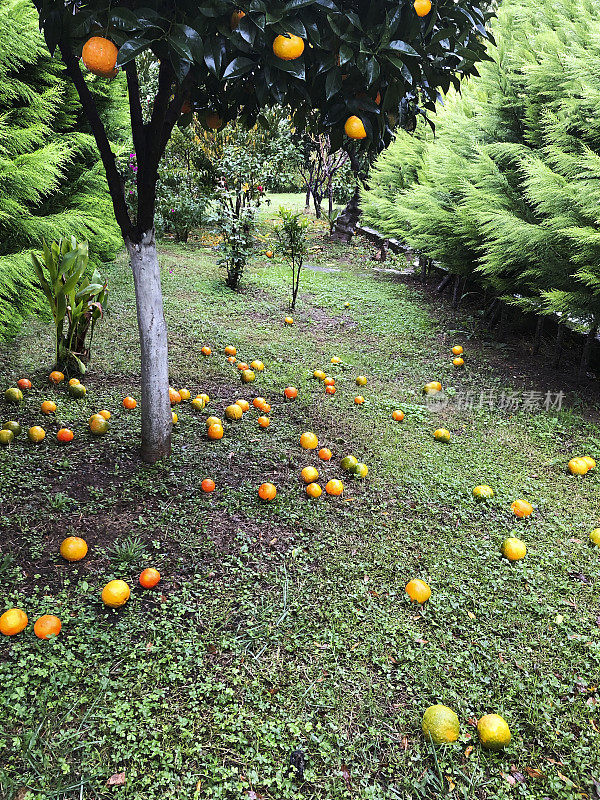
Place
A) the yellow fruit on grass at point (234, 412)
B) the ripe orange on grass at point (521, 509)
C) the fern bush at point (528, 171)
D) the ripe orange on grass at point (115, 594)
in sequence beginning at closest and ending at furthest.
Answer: the ripe orange on grass at point (115, 594) < the ripe orange on grass at point (521, 509) < the yellow fruit on grass at point (234, 412) < the fern bush at point (528, 171)

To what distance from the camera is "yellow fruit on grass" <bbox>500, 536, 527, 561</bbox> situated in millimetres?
2627

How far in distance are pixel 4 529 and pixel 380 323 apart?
4940mm

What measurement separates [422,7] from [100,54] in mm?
1083

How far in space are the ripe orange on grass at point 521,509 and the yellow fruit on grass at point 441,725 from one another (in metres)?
1.46

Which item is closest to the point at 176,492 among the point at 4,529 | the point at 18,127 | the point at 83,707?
the point at 4,529

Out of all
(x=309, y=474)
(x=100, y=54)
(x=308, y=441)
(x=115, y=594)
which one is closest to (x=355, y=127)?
(x=100, y=54)

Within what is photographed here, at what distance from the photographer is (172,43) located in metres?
1.54

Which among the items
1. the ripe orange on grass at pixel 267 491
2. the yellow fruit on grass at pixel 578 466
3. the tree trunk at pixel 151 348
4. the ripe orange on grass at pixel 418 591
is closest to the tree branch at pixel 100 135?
the tree trunk at pixel 151 348

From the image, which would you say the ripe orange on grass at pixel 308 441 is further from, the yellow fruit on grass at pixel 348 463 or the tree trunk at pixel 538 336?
the tree trunk at pixel 538 336

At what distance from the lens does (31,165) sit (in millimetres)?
4723

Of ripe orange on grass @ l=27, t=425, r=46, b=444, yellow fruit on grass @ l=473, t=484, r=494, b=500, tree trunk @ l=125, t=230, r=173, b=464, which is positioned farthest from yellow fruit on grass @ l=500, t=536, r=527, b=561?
ripe orange on grass @ l=27, t=425, r=46, b=444

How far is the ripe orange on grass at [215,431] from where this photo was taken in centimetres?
338

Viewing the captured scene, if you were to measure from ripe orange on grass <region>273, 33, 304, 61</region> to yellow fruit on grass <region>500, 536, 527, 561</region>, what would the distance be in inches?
94.2

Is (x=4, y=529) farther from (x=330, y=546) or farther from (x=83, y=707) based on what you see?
(x=330, y=546)
